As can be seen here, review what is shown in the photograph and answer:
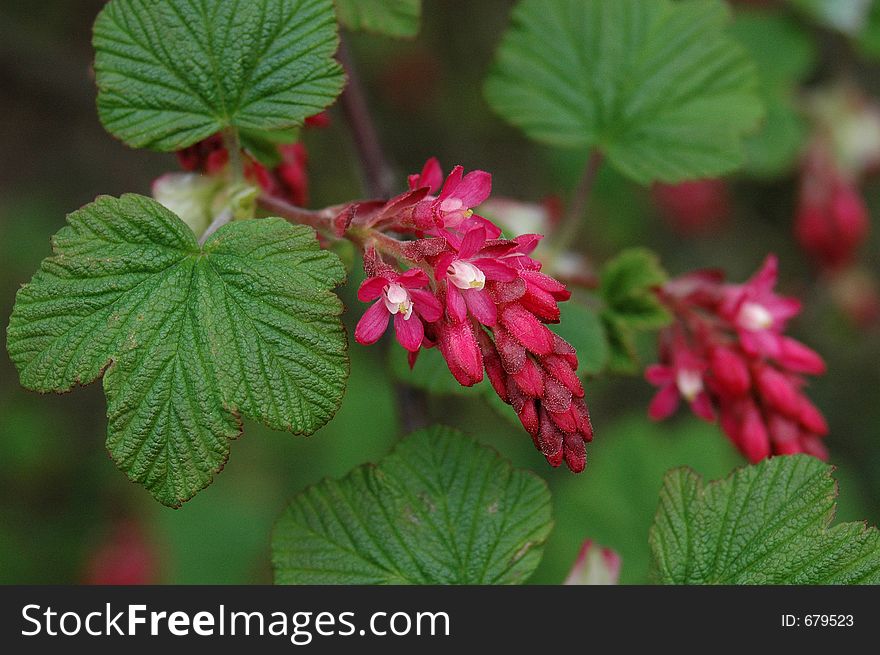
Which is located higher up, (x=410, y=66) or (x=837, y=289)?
(x=410, y=66)

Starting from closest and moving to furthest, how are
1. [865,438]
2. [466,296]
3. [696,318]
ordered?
[466,296], [696,318], [865,438]

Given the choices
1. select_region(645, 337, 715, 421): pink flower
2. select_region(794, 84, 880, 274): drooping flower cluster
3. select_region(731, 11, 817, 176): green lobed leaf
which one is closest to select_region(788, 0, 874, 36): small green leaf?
select_region(731, 11, 817, 176): green lobed leaf

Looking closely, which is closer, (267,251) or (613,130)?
(267,251)

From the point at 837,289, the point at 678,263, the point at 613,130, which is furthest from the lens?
the point at 678,263

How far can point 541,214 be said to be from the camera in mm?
2105

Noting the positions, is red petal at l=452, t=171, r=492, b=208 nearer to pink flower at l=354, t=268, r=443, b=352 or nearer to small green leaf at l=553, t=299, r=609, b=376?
pink flower at l=354, t=268, r=443, b=352

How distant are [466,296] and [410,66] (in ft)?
10.4

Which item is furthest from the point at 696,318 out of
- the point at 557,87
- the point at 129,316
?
the point at 129,316

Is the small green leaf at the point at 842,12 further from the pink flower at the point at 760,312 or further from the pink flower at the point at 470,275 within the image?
the pink flower at the point at 470,275

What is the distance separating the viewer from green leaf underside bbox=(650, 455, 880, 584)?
1373 millimetres

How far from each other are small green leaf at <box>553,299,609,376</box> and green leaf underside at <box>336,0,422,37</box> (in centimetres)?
61

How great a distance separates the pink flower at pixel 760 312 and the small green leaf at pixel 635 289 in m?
0.13

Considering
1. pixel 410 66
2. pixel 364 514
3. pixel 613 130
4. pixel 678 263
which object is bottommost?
pixel 364 514

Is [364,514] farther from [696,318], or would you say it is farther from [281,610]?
[696,318]
